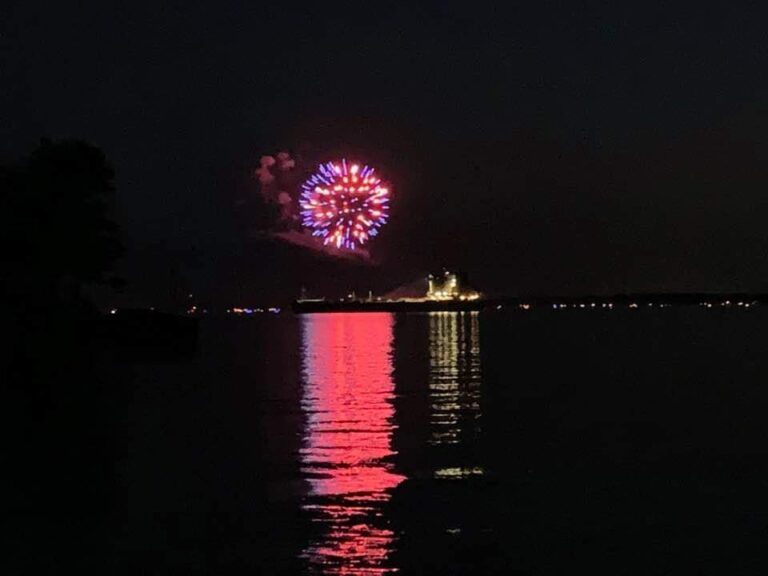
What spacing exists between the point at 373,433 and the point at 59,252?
84.9 feet

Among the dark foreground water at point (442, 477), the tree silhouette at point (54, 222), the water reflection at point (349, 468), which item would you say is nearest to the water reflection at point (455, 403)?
the dark foreground water at point (442, 477)

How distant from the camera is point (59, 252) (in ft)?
150

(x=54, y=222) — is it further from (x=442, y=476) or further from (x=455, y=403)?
(x=442, y=476)

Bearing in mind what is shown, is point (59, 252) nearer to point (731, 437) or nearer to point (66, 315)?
point (66, 315)

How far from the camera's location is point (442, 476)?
57.0 ft

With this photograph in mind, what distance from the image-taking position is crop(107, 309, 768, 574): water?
12.3 meters

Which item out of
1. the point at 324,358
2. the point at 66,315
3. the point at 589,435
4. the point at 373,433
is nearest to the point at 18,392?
the point at 373,433

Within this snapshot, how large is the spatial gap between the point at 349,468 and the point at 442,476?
1435mm

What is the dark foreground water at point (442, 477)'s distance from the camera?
1223 centimetres

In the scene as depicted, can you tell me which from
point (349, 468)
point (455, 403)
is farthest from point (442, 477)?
point (455, 403)

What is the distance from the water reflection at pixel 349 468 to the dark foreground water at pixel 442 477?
48 mm

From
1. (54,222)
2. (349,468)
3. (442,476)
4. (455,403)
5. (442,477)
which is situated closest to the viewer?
(442,477)

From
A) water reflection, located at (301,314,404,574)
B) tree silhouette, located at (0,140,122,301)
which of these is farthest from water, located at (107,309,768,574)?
tree silhouette, located at (0,140,122,301)

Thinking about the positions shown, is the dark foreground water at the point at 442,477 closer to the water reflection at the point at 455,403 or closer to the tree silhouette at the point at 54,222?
the water reflection at the point at 455,403
